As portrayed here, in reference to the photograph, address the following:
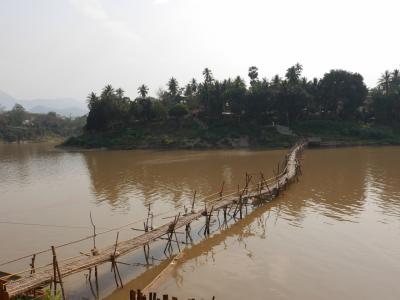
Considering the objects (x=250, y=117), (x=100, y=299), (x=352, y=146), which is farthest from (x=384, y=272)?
(x=250, y=117)

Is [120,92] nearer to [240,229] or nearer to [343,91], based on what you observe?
[343,91]

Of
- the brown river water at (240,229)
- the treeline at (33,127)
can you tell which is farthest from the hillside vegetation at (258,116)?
the treeline at (33,127)

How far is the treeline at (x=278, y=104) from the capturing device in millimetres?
76000

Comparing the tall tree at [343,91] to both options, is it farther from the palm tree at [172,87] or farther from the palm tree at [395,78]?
the palm tree at [172,87]

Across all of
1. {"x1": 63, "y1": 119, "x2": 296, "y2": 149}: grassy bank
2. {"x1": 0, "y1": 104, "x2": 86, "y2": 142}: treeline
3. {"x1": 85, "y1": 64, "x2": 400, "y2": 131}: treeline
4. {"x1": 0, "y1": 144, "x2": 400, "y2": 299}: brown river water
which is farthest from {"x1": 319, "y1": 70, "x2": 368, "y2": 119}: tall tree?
{"x1": 0, "y1": 104, "x2": 86, "y2": 142}: treeline

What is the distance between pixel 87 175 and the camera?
47.4 metres

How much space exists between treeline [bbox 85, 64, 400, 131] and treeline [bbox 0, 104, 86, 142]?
178 feet

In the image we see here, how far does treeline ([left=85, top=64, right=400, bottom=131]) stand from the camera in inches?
2992

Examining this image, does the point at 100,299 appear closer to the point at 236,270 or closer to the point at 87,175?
the point at 236,270

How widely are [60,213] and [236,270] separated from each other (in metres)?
16.2

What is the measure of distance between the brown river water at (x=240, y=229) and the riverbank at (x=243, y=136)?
22.1 meters

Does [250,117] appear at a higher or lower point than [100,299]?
higher

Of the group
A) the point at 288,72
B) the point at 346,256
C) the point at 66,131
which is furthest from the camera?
the point at 66,131

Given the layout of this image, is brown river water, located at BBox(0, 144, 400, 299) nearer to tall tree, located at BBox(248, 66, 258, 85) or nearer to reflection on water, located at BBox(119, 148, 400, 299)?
reflection on water, located at BBox(119, 148, 400, 299)
